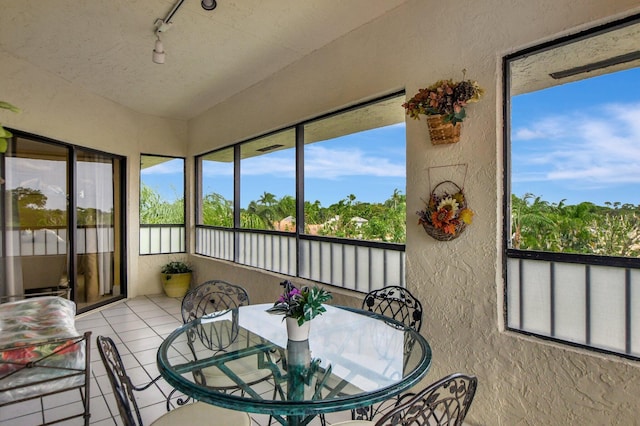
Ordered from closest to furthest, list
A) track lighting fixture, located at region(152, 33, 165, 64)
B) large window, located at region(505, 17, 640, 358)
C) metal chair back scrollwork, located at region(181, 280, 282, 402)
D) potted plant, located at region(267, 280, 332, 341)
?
metal chair back scrollwork, located at region(181, 280, 282, 402) → potted plant, located at region(267, 280, 332, 341) → large window, located at region(505, 17, 640, 358) → track lighting fixture, located at region(152, 33, 165, 64)

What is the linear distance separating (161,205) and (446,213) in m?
4.83

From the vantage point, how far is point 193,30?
310cm

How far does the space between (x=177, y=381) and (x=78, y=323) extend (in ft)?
12.1

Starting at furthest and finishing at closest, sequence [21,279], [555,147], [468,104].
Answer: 1. [21,279]
2. [468,104]
3. [555,147]

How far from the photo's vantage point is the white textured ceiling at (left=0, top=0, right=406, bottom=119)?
8.97ft

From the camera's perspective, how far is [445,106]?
218cm

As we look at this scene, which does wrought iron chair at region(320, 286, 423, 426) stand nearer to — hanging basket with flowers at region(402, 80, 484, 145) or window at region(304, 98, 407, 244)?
window at region(304, 98, 407, 244)

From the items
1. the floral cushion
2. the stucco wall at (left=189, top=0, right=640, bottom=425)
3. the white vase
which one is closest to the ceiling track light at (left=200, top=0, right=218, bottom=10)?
the stucco wall at (left=189, top=0, right=640, bottom=425)

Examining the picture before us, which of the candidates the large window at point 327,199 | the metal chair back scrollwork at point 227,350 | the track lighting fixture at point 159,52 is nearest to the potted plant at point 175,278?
the large window at point 327,199

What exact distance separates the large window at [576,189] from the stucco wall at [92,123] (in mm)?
4369

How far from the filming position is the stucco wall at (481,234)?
1810mm

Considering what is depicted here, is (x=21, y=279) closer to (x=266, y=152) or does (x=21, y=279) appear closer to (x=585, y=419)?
(x=266, y=152)

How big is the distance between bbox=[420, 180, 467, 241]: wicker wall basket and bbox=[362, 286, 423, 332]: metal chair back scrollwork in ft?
1.44

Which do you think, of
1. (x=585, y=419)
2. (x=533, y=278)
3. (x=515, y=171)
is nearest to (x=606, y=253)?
(x=533, y=278)
